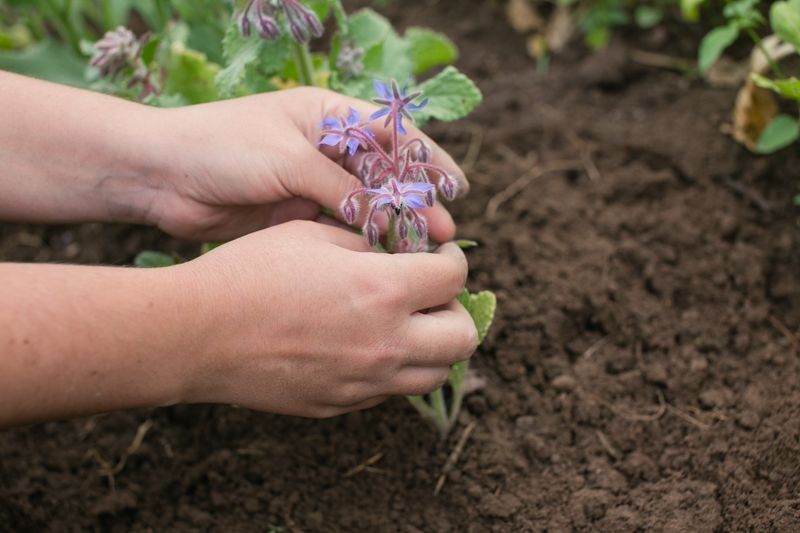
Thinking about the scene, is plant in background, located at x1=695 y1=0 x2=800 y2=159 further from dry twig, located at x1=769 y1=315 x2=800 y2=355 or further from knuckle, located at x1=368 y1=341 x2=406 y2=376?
knuckle, located at x1=368 y1=341 x2=406 y2=376

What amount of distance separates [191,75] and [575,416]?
→ 149cm

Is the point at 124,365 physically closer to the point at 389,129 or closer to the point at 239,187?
the point at 239,187

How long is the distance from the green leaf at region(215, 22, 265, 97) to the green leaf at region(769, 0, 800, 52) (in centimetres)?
134

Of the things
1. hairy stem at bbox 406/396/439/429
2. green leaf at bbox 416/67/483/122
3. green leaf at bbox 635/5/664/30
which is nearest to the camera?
hairy stem at bbox 406/396/439/429

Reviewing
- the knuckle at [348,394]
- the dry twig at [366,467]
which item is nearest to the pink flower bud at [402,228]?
the knuckle at [348,394]

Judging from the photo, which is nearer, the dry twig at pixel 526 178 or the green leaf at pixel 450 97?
the green leaf at pixel 450 97

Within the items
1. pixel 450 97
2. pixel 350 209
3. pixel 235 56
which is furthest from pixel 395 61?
pixel 350 209

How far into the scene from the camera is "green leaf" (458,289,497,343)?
202 centimetres

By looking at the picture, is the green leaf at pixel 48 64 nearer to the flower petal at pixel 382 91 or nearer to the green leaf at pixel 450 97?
the green leaf at pixel 450 97

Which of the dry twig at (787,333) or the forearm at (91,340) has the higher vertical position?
the forearm at (91,340)

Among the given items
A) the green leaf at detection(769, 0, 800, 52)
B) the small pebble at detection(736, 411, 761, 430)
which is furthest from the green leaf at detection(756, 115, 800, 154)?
the small pebble at detection(736, 411, 761, 430)

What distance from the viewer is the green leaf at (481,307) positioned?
2.02 m

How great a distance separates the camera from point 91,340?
1491mm

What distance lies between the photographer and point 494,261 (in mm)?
2619
